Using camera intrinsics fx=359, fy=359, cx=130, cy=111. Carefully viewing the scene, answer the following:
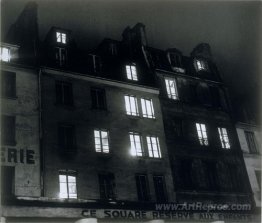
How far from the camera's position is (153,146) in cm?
2697

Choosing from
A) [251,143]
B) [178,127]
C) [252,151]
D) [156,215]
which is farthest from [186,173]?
[251,143]

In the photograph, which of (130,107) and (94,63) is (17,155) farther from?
(94,63)

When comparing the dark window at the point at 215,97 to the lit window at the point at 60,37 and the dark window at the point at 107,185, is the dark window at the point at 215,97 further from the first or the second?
the lit window at the point at 60,37

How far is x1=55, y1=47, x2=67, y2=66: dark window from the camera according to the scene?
26.0 m

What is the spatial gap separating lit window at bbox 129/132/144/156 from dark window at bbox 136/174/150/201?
164 centimetres

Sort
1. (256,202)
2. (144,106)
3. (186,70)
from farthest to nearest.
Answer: (186,70) → (256,202) → (144,106)

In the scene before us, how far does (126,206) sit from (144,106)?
365 inches

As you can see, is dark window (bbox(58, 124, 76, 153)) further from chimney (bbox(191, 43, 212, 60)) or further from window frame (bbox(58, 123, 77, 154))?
chimney (bbox(191, 43, 212, 60))

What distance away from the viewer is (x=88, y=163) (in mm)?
23312

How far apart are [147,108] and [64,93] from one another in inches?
271

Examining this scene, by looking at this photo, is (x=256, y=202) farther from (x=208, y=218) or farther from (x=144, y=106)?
(x=144, y=106)

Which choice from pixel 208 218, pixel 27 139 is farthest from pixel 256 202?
pixel 27 139

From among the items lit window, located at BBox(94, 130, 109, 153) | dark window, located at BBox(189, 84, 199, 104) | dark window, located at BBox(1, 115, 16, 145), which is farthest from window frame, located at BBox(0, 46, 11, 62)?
dark window, located at BBox(189, 84, 199, 104)

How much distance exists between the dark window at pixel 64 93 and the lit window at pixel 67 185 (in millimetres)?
5016
